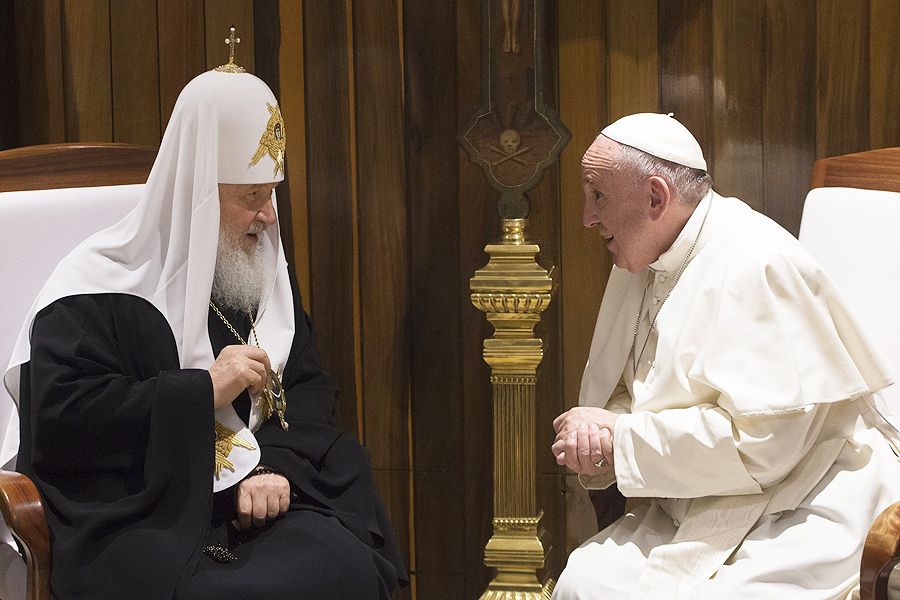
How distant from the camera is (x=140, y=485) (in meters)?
3.23

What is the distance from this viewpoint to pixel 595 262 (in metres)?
4.28

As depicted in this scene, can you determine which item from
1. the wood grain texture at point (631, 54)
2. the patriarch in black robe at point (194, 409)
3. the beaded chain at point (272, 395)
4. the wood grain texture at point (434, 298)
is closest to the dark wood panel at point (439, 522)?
the wood grain texture at point (434, 298)

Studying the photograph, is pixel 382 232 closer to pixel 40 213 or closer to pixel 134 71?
pixel 134 71

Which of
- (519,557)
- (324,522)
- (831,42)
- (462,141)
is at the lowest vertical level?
(519,557)

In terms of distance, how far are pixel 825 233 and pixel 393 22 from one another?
66.3 inches

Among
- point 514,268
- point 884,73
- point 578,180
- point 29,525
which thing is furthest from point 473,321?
point 29,525

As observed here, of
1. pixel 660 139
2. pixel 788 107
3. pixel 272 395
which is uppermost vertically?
pixel 788 107

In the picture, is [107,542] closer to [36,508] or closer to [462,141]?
[36,508]

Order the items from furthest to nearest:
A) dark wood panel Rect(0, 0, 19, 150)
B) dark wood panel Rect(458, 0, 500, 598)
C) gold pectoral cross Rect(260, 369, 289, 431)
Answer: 1. dark wood panel Rect(0, 0, 19, 150)
2. dark wood panel Rect(458, 0, 500, 598)
3. gold pectoral cross Rect(260, 369, 289, 431)

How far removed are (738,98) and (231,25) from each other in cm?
181

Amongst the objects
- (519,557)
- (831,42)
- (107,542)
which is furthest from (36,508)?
(831,42)

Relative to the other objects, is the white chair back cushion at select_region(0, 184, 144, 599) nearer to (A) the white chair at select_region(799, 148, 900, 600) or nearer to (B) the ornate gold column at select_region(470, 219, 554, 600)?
(B) the ornate gold column at select_region(470, 219, 554, 600)

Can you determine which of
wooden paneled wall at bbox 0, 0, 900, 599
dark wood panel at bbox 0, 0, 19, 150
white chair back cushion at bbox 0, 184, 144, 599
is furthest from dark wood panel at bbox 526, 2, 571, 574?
dark wood panel at bbox 0, 0, 19, 150

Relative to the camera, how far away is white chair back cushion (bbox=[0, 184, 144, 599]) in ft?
11.8
